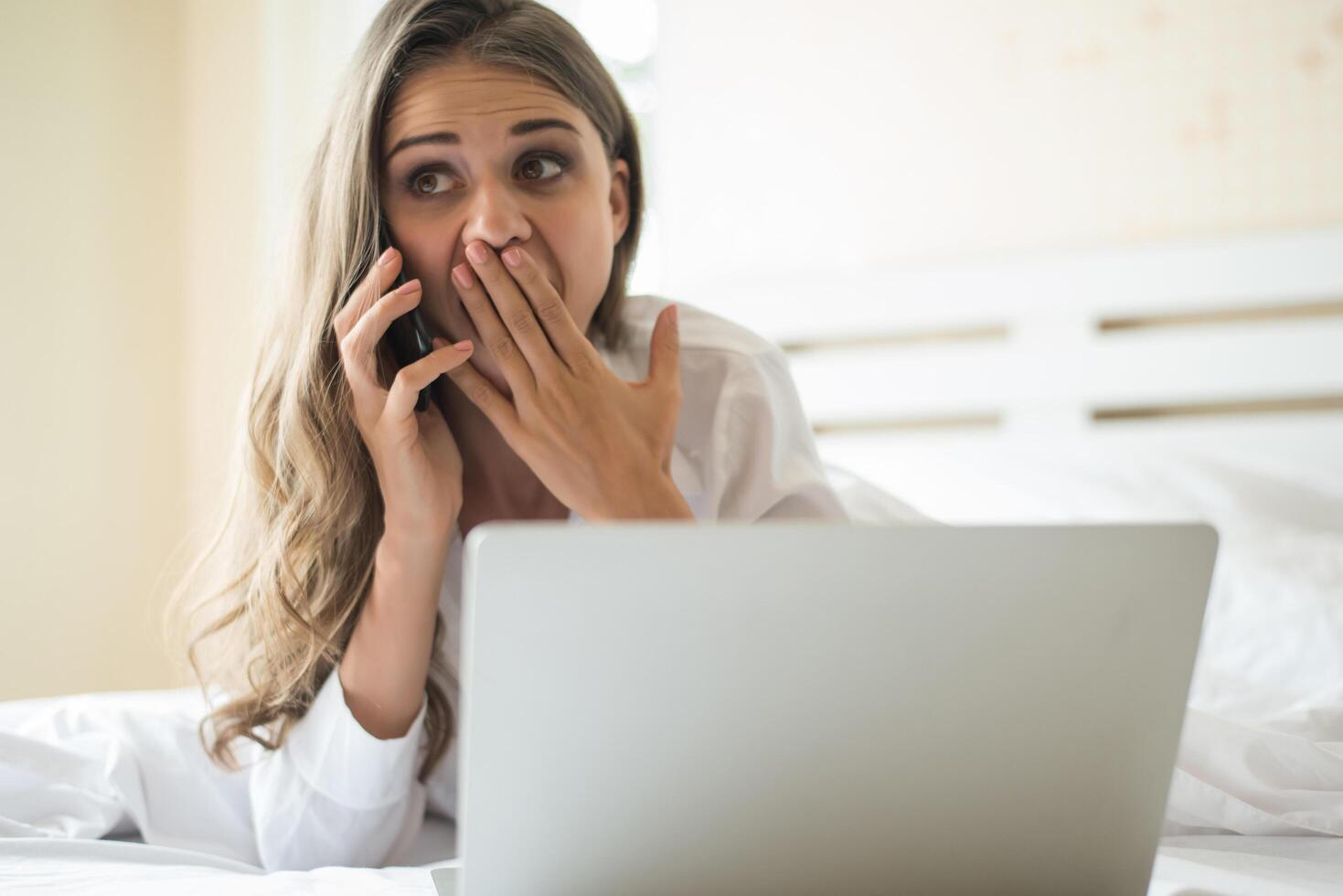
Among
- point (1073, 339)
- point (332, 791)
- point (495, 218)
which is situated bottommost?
point (332, 791)

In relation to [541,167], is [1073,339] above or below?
below

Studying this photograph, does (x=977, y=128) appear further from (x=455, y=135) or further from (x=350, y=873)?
(x=350, y=873)

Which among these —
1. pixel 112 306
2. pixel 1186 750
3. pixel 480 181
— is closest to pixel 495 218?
pixel 480 181

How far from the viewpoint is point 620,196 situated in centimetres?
124

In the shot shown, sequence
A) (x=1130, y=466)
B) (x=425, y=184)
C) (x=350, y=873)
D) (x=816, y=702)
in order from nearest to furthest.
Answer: (x=816, y=702), (x=350, y=873), (x=425, y=184), (x=1130, y=466)

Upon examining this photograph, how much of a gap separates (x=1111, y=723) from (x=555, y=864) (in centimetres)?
28

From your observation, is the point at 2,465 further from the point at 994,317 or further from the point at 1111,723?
the point at 1111,723

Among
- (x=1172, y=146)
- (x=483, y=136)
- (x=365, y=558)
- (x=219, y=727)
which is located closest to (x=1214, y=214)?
(x=1172, y=146)

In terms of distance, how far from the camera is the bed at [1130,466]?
886 mm

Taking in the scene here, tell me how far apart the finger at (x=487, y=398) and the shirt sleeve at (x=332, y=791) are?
29cm

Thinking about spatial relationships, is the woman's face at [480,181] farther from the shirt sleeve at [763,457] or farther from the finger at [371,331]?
the shirt sleeve at [763,457]

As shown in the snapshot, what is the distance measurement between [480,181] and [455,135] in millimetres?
45

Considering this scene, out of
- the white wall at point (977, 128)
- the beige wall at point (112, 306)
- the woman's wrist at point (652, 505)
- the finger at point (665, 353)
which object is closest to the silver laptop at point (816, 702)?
the woman's wrist at point (652, 505)

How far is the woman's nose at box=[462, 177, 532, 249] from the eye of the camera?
100cm
